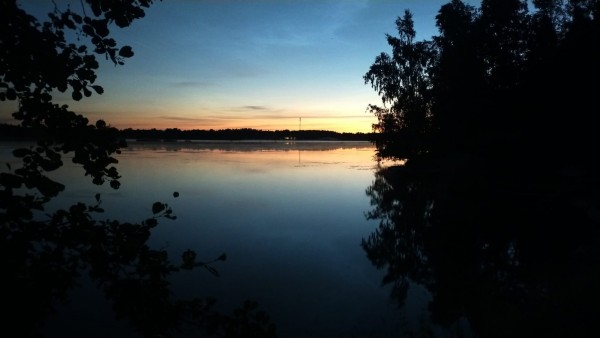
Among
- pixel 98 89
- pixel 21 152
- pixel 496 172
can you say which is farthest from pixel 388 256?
pixel 496 172

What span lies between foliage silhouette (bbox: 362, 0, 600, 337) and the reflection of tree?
0.05 meters

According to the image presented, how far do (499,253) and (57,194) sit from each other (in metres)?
14.2

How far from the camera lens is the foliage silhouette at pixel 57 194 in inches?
89.9

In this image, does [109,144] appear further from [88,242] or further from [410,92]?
[410,92]

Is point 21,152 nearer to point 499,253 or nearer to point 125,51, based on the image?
point 125,51

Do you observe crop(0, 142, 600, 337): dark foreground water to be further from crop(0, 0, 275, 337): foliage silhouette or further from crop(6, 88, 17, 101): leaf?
crop(6, 88, 17, 101): leaf

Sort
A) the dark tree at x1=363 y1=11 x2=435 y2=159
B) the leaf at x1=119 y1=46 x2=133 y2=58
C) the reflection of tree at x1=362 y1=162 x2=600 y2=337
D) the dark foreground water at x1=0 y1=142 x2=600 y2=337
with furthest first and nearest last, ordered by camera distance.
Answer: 1. the dark tree at x1=363 y1=11 x2=435 y2=159
2. the dark foreground water at x1=0 y1=142 x2=600 y2=337
3. the reflection of tree at x1=362 y1=162 x2=600 y2=337
4. the leaf at x1=119 y1=46 x2=133 y2=58

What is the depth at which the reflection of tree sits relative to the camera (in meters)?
7.14

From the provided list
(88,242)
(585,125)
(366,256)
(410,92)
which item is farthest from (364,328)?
(410,92)

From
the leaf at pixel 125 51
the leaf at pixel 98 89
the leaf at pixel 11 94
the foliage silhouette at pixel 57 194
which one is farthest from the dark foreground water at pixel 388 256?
the leaf at pixel 125 51

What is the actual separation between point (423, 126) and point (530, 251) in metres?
31.3

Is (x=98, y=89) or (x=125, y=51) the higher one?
(x=125, y=51)

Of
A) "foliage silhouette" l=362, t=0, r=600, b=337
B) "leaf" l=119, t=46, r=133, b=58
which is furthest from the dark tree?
"leaf" l=119, t=46, r=133, b=58

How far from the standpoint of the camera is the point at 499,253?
13336 mm
